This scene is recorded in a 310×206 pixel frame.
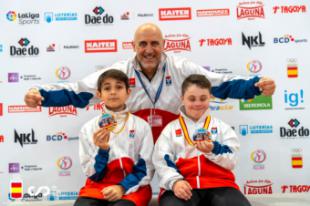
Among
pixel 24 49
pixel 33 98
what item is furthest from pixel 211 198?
pixel 24 49

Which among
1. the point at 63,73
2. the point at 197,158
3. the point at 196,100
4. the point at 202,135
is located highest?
the point at 63,73

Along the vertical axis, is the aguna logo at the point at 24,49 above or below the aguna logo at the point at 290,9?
below

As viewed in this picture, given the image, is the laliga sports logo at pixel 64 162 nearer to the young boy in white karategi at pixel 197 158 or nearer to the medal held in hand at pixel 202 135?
the young boy in white karategi at pixel 197 158

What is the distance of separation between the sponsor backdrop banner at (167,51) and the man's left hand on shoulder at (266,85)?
91 centimetres

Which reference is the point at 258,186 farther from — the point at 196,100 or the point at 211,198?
the point at 196,100

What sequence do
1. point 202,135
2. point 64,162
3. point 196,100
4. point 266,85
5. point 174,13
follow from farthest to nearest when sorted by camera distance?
point 64,162 → point 174,13 → point 266,85 → point 196,100 → point 202,135

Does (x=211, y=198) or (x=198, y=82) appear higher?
(x=198, y=82)

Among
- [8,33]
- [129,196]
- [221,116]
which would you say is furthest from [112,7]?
[129,196]

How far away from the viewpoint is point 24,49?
10.4 feet

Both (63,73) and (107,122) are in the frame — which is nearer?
(107,122)

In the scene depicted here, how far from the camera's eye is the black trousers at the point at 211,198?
184cm

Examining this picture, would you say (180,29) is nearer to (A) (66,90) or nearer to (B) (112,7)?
(B) (112,7)

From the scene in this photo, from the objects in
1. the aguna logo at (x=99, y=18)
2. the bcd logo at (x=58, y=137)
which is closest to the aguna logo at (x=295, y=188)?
the bcd logo at (x=58, y=137)

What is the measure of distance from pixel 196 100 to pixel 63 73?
1.58 meters
